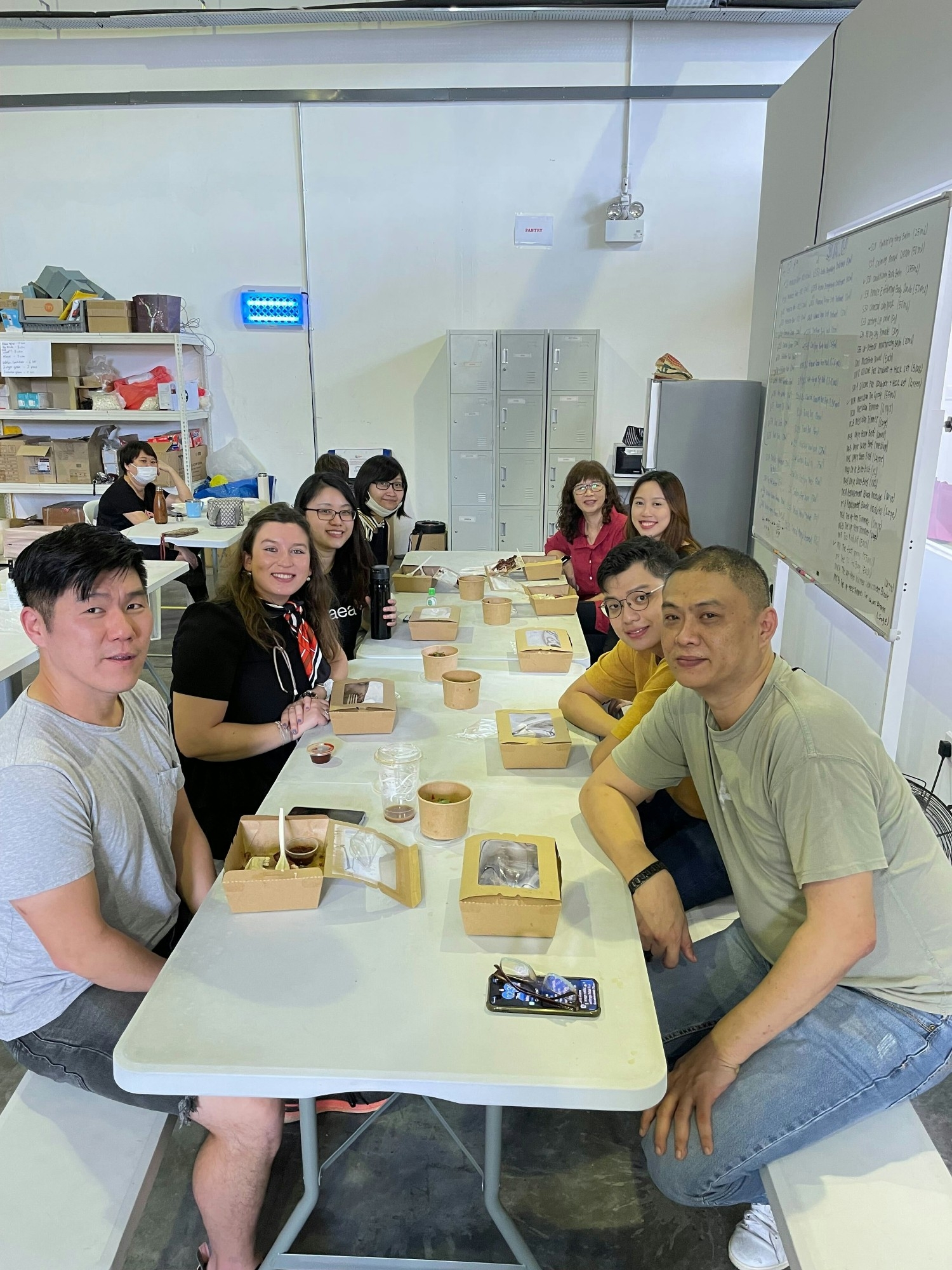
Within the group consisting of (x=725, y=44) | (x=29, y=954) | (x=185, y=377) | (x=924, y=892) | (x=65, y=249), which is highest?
(x=725, y=44)

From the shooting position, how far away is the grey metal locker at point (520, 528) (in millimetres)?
6340

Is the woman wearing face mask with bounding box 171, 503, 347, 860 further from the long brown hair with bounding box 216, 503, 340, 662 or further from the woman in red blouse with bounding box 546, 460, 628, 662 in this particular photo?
the woman in red blouse with bounding box 546, 460, 628, 662

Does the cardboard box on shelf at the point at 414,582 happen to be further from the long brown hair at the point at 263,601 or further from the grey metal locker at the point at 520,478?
the grey metal locker at the point at 520,478

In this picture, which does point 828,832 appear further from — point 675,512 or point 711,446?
point 711,446

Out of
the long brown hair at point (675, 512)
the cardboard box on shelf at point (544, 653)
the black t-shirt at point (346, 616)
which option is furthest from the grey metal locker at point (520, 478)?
the cardboard box on shelf at point (544, 653)

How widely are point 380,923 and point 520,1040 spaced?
322 mm

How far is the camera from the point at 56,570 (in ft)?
4.59

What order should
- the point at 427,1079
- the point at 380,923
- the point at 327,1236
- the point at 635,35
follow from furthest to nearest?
the point at 635,35 → the point at 327,1236 → the point at 380,923 → the point at 427,1079

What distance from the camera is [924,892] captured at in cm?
138

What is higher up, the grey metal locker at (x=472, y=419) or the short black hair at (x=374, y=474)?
the grey metal locker at (x=472, y=419)

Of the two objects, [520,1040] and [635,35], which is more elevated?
[635,35]

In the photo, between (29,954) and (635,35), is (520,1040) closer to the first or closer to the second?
(29,954)

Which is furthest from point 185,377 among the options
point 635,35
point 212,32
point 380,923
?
point 380,923

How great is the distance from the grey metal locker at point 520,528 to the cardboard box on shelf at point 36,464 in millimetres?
3195
